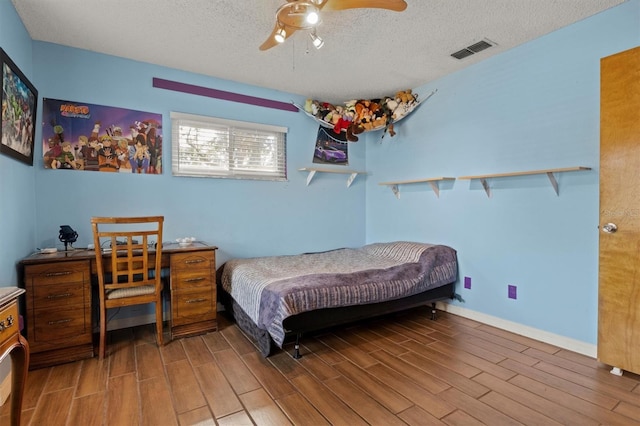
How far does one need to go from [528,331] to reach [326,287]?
1793 millimetres

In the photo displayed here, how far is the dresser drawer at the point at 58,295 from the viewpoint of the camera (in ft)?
7.00

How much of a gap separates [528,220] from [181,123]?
336 cm

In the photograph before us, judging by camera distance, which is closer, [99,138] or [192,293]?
[192,293]

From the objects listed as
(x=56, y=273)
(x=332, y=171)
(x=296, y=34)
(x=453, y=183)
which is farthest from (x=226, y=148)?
(x=453, y=183)

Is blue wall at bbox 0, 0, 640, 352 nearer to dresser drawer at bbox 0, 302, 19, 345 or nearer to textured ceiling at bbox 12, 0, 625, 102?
textured ceiling at bbox 12, 0, 625, 102

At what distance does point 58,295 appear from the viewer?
221 centimetres

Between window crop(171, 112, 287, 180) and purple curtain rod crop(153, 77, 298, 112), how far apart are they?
25 centimetres

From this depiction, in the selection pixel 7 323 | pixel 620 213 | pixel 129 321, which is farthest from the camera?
pixel 129 321

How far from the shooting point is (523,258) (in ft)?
8.77

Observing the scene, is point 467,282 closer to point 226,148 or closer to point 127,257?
point 226,148

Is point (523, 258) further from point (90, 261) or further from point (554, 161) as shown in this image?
point (90, 261)

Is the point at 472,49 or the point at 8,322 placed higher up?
the point at 472,49

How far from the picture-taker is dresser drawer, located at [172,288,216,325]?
2.62 m

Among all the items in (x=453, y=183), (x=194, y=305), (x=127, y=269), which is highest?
(x=453, y=183)
